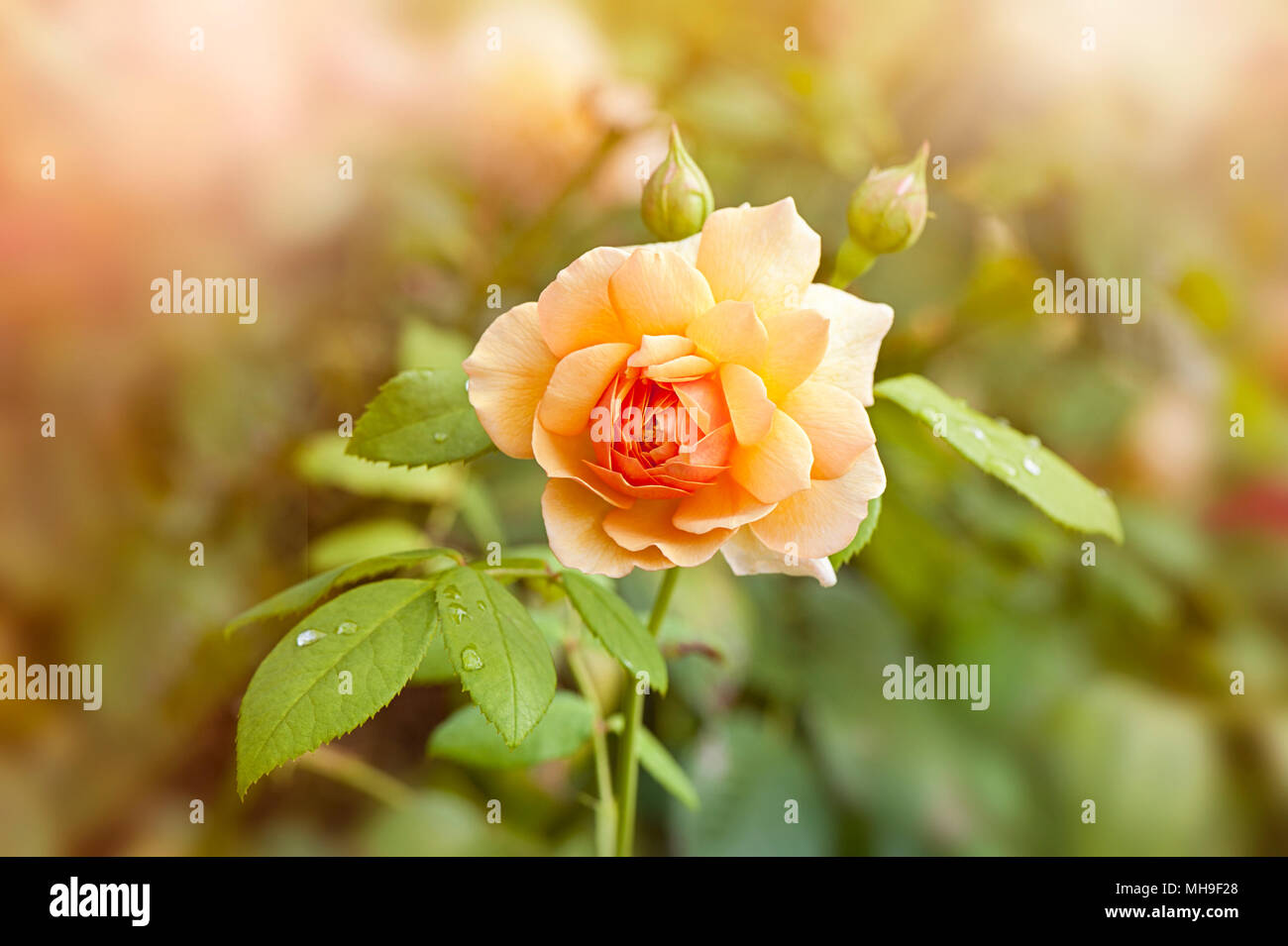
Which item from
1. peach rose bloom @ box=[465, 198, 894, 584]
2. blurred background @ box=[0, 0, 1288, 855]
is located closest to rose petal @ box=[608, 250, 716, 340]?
peach rose bloom @ box=[465, 198, 894, 584]

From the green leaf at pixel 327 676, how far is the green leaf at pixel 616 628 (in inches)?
1.9

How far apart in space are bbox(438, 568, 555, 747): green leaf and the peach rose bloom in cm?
4

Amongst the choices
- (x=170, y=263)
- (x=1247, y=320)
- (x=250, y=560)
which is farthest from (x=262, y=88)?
(x=1247, y=320)

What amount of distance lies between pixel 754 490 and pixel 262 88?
581mm

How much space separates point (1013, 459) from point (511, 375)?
0.17 m

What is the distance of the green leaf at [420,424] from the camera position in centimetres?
30

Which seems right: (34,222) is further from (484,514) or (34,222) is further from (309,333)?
(484,514)

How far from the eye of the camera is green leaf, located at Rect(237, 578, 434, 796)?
0.25 m
